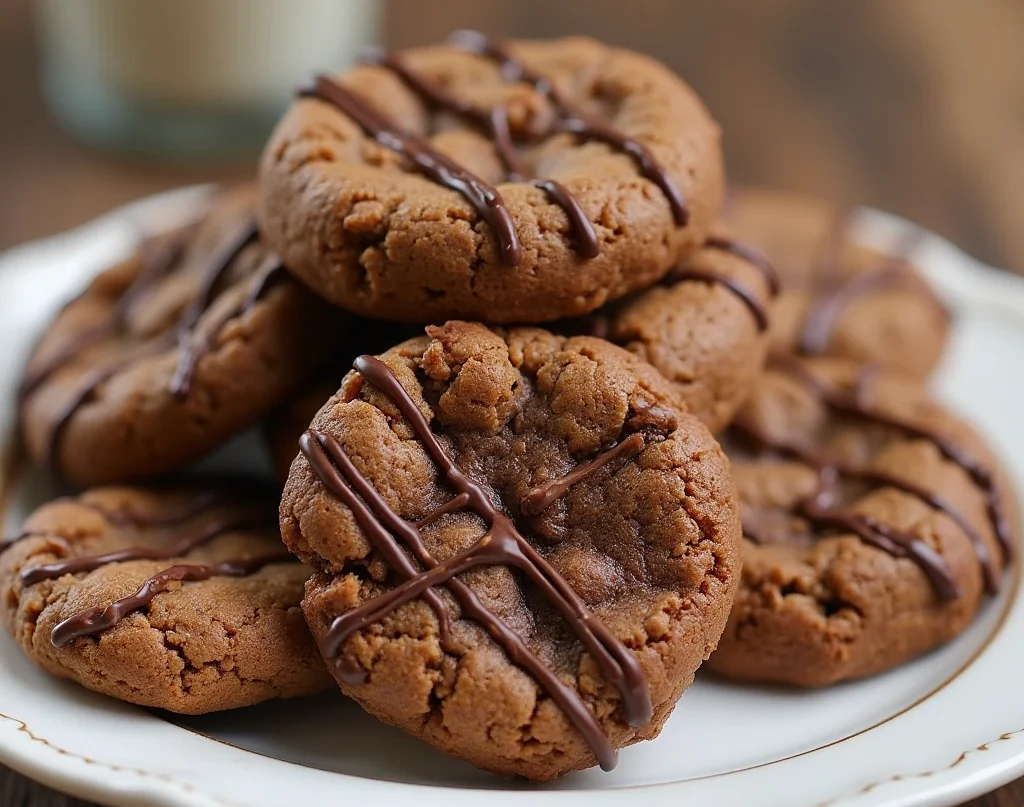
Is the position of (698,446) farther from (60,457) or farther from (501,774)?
(60,457)

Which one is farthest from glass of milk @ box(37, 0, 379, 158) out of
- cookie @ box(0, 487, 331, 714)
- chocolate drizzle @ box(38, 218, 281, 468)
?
cookie @ box(0, 487, 331, 714)

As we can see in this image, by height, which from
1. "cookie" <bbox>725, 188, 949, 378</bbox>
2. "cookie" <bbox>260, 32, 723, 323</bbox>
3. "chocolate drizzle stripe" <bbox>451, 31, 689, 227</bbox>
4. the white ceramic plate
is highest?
"chocolate drizzle stripe" <bbox>451, 31, 689, 227</bbox>

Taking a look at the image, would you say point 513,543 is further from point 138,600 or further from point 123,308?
point 123,308

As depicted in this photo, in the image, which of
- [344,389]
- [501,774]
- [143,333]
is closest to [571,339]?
[344,389]

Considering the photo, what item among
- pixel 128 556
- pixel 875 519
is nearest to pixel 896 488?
pixel 875 519

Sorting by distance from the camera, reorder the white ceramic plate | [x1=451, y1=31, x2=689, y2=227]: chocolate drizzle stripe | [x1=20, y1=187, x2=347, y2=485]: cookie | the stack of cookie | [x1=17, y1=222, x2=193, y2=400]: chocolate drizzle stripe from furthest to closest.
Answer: [x1=17, y1=222, x2=193, y2=400]: chocolate drizzle stripe < [x1=20, y1=187, x2=347, y2=485]: cookie < [x1=451, y1=31, x2=689, y2=227]: chocolate drizzle stripe < the stack of cookie < the white ceramic plate

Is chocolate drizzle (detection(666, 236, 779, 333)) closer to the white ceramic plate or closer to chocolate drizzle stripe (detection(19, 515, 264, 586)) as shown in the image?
the white ceramic plate

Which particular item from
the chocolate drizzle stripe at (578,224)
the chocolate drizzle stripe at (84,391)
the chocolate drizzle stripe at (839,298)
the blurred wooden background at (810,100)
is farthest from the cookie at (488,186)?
the blurred wooden background at (810,100)
